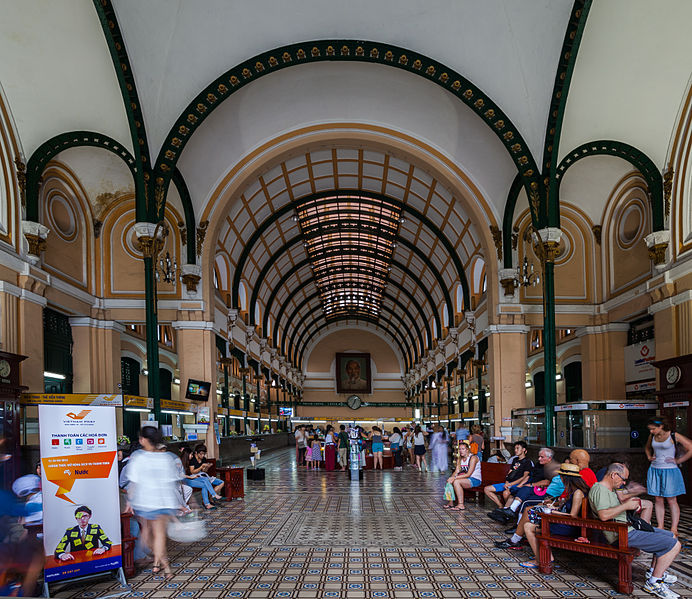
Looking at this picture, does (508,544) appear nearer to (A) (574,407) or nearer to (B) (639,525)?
(B) (639,525)

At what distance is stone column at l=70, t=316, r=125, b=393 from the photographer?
16.7 meters

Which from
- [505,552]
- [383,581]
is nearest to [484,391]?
[505,552]

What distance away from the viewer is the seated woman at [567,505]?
615 centimetres

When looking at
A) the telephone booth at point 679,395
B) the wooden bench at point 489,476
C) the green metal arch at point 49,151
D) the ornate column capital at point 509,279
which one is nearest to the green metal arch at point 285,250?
the ornate column capital at point 509,279

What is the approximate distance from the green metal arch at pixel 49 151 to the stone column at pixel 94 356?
4.64 m

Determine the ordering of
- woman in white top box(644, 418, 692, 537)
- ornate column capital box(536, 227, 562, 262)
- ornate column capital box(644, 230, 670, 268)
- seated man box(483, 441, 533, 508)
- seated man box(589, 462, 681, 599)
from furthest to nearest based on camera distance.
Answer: ornate column capital box(536, 227, 562, 262) < ornate column capital box(644, 230, 670, 268) < seated man box(483, 441, 533, 508) < woman in white top box(644, 418, 692, 537) < seated man box(589, 462, 681, 599)

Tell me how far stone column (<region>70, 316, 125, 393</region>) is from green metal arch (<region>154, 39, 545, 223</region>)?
16.2 ft

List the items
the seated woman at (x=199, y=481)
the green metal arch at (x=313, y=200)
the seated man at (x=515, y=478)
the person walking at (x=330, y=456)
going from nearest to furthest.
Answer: the seated man at (x=515, y=478) < the seated woman at (x=199, y=481) < the person walking at (x=330, y=456) < the green metal arch at (x=313, y=200)

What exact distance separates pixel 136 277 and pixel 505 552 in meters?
13.5

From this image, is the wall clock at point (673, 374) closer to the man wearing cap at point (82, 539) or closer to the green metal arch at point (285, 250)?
the man wearing cap at point (82, 539)

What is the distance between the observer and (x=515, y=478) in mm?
8891

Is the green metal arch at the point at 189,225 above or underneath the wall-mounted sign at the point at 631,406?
above

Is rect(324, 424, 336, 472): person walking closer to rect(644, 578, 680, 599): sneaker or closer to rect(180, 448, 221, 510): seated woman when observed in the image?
rect(180, 448, 221, 510): seated woman

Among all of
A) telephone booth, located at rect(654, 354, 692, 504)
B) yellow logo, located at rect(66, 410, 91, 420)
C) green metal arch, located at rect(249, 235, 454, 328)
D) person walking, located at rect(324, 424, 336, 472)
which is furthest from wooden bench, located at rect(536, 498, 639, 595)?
green metal arch, located at rect(249, 235, 454, 328)
